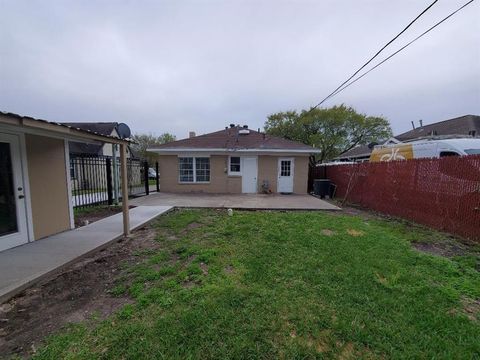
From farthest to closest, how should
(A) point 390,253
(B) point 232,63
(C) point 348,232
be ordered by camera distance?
(B) point 232,63
(C) point 348,232
(A) point 390,253

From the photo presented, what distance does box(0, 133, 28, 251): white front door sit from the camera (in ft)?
13.8

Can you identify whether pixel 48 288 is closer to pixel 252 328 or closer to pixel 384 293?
pixel 252 328

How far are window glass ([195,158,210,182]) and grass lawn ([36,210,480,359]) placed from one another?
9.20m

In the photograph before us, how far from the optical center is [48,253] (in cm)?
411

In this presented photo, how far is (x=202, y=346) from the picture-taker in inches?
78.7

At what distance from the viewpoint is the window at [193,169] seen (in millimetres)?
13797

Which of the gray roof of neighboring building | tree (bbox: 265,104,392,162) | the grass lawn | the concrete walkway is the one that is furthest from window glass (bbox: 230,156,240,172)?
tree (bbox: 265,104,392,162)

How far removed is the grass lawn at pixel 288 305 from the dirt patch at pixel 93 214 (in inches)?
135

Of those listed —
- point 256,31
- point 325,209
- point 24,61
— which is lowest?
point 325,209

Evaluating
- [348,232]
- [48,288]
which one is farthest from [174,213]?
[348,232]

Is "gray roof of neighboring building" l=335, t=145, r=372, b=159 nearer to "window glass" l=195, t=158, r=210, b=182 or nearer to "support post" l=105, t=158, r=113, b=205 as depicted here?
"window glass" l=195, t=158, r=210, b=182

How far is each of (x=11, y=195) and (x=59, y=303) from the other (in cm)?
295

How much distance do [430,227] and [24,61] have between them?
16904 millimetres

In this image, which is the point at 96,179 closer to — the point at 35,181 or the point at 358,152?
the point at 35,181
